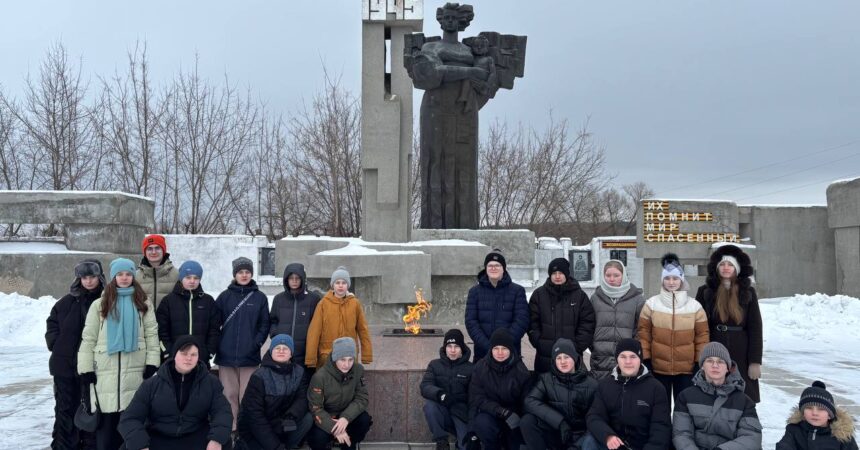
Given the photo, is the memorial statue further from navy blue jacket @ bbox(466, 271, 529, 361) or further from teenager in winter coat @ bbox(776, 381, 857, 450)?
teenager in winter coat @ bbox(776, 381, 857, 450)

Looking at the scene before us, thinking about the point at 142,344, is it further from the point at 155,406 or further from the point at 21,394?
the point at 21,394

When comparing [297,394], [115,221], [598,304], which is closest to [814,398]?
[598,304]

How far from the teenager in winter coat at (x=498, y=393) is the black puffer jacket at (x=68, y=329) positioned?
9.19 feet

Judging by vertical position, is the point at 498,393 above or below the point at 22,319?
above

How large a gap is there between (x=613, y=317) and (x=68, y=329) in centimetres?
386

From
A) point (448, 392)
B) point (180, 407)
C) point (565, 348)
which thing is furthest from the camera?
point (448, 392)

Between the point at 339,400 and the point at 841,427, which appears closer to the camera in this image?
the point at 841,427

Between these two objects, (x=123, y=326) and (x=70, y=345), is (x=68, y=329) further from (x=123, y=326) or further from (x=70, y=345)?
(x=123, y=326)

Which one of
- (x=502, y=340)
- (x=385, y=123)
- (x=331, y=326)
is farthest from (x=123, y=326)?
(x=385, y=123)

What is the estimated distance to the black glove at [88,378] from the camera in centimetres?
425

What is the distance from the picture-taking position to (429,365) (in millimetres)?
4844

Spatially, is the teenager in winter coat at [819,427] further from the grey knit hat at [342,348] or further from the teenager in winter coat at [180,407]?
the teenager in winter coat at [180,407]

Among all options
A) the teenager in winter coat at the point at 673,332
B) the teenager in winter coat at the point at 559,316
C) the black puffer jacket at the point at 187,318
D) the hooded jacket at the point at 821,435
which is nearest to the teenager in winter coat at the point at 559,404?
the teenager in winter coat at the point at 559,316

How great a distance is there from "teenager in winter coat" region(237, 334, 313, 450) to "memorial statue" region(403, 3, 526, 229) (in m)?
5.65
